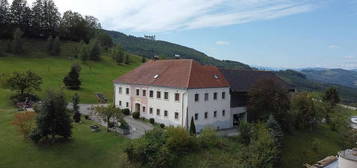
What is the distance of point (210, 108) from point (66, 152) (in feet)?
58.4

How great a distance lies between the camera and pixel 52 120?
27.9 m

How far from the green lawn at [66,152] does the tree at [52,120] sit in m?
1.09

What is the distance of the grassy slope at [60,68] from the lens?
5862 cm

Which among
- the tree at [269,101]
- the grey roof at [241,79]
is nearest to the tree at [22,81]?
the grey roof at [241,79]

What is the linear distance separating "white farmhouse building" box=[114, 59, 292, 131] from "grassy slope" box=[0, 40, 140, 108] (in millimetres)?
15807

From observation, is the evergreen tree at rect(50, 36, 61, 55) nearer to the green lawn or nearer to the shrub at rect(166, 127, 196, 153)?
the green lawn

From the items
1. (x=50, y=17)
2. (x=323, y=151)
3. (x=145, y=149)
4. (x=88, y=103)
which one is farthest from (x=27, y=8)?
(x=323, y=151)

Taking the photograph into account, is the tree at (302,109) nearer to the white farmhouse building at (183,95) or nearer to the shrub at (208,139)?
the white farmhouse building at (183,95)

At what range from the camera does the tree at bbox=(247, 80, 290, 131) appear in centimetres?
3675


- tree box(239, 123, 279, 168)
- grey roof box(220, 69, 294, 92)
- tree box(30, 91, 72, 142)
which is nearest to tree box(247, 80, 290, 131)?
grey roof box(220, 69, 294, 92)

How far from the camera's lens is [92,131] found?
3212 centimetres

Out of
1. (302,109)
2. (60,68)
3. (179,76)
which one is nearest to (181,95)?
(179,76)

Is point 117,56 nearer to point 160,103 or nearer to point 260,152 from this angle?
point 160,103

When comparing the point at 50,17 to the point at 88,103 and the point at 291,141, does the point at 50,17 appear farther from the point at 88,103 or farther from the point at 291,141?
the point at 291,141
